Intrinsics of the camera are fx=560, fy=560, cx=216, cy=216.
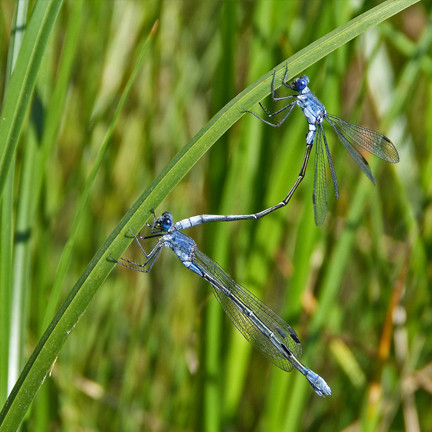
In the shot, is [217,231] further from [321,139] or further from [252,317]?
[321,139]

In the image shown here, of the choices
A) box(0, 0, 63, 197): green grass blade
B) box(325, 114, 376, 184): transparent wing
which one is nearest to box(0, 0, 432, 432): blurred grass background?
box(325, 114, 376, 184): transparent wing

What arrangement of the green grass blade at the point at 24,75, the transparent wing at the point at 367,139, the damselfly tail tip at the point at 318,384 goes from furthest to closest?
the transparent wing at the point at 367,139 → the damselfly tail tip at the point at 318,384 → the green grass blade at the point at 24,75

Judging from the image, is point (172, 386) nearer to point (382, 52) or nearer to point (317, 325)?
point (317, 325)

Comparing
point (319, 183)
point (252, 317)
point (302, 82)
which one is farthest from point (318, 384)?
point (302, 82)

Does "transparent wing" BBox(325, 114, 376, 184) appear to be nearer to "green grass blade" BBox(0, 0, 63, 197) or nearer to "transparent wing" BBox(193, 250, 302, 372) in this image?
"transparent wing" BBox(193, 250, 302, 372)

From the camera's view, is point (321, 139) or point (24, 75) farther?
point (321, 139)

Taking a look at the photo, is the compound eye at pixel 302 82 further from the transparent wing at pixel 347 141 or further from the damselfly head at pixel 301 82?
the transparent wing at pixel 347 141

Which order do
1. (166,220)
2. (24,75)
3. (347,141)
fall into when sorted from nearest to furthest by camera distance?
1. (24,75)
2. (166,220)
3. (347,141)

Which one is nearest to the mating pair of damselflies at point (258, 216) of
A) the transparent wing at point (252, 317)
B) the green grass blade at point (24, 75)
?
the transparent wing at point (252, 317)
